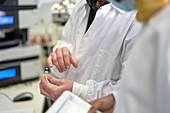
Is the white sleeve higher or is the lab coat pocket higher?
the lab coat pocket

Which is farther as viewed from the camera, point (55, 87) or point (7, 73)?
point (7, 73)

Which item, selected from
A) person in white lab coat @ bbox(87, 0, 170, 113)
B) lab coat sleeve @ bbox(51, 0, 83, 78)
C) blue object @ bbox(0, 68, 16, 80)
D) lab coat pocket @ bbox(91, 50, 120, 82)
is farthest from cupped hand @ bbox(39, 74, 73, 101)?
blue object @ bbox(0, 68, 16, 80)

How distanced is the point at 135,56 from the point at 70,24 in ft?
2.52

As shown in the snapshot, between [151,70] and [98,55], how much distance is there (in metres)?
0.49

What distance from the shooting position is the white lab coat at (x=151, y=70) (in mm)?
299

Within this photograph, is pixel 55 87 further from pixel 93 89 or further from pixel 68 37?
pixel 68 37

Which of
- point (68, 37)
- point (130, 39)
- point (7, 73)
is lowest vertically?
point (7, 73)

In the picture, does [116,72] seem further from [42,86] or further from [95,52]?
[42,86]

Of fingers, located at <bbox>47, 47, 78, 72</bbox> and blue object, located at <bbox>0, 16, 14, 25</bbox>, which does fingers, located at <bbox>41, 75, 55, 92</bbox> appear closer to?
fingers, located at <bbox>47, 47, 78, 72</bbox>

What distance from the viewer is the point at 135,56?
344 millimetres

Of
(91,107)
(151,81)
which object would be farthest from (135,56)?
(91,107)

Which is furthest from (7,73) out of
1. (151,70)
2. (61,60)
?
(151,70)

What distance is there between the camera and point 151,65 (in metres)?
0.31

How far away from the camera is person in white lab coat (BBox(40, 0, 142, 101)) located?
0.72 meters
